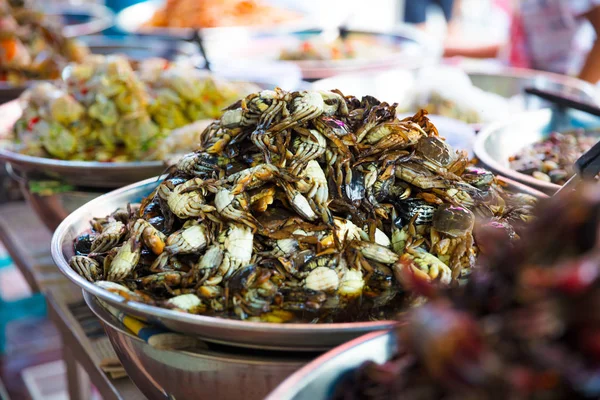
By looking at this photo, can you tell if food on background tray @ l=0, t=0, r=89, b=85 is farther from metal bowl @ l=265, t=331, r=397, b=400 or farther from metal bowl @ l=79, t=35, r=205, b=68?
metal bowl @ l=265, t=331, r=397, b=400

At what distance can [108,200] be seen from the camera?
1077mm

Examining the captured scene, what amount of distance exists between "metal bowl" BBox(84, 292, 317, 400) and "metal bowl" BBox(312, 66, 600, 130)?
1.26 meters

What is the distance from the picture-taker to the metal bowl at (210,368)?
0.69 m

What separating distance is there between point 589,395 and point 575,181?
24.3 inches

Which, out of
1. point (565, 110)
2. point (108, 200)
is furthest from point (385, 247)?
point (565, 110)

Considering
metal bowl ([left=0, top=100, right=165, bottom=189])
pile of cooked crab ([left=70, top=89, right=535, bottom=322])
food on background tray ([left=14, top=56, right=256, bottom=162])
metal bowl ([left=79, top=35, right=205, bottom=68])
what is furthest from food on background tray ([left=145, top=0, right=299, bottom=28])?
pile of cooked crab ([left=70, top=89, right=535, bottom=322])

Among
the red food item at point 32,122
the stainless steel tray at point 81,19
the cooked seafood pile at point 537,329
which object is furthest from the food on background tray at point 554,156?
the stainless steel tray at point 81,19

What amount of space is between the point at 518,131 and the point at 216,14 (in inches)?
89.6

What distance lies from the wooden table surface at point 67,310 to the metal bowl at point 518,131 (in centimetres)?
83

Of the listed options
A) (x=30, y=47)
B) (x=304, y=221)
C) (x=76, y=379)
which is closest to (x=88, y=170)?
(x=76, y=379)

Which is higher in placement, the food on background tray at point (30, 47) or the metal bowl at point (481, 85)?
the food on background tray at point (30, 47)

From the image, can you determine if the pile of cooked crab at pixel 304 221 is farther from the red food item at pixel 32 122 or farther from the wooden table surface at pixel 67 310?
the red food item at pixel 32 122

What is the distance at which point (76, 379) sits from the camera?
57.1 inches

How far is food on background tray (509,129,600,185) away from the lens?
1.25 meters
